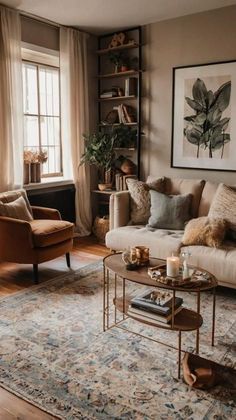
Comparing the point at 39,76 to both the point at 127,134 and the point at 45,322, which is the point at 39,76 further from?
the point at 45,322

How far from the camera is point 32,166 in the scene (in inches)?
178

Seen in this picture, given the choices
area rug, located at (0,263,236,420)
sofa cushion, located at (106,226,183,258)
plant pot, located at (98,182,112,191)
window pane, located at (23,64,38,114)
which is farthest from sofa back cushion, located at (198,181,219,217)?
window pane, located at (23,64,38,114)

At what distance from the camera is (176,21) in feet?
14.3

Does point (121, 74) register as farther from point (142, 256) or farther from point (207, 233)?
point (142, 256)

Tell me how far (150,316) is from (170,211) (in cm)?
170

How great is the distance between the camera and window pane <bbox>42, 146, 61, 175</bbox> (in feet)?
16.5

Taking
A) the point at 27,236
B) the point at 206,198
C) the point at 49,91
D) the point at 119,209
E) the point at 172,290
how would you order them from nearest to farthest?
the point at 172,290
the point at 27,236
the point at 206,198
the point at 119,209
the point at 49,91

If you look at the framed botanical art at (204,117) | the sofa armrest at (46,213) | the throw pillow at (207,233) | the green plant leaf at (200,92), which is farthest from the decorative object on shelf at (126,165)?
the throw pillow at (207,233)

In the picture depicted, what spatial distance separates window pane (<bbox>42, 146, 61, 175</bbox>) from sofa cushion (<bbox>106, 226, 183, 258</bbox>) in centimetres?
166

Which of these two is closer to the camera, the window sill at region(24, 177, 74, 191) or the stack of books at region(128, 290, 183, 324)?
the stack of books at region(128, 290, 183, 324)

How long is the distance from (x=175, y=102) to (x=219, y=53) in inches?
27.6

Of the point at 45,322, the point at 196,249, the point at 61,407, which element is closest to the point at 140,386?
the point at 61,407

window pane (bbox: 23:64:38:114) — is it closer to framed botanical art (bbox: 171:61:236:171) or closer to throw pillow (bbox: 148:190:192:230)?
framed botanical art (bbox: 171:61:236:171)

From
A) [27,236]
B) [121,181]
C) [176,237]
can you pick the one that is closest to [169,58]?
[121,181]
